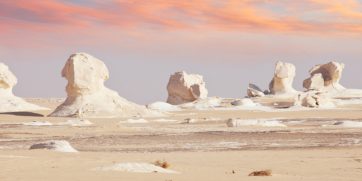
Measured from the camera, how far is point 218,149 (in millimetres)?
22859

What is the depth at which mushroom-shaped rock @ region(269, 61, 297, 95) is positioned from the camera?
90312 mm

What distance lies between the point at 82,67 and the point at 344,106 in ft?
104

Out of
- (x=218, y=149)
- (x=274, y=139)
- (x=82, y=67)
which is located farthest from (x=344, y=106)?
(x=218, y=149)

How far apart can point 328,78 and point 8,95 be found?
44645 mm

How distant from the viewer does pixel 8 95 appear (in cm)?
6619

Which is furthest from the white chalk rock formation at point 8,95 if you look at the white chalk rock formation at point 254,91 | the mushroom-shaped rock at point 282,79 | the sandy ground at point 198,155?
the mushroom-shaped rock at point 282,79

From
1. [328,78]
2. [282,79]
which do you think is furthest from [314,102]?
[328,78]

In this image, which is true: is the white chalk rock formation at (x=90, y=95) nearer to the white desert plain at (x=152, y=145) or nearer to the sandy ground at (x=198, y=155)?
the white desert plain at (x=152, y=145)

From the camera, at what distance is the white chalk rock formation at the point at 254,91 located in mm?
90938

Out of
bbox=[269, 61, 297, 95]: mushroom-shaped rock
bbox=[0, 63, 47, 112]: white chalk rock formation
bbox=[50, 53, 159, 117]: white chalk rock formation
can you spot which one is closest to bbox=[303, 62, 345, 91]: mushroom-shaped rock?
bbox=[269, 61, 297, 95]: mushroom-shaped rock

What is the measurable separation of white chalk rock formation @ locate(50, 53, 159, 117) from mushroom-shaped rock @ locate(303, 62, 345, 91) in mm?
42423

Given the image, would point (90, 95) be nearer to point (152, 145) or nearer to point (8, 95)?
point (8, 95)

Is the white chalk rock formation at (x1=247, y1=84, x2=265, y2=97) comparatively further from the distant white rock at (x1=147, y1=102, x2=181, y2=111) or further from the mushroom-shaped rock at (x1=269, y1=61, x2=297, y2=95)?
the distant white rock at (x1=147, y1=102, x2=181, y2=111)

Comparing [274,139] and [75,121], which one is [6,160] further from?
[75,121]
